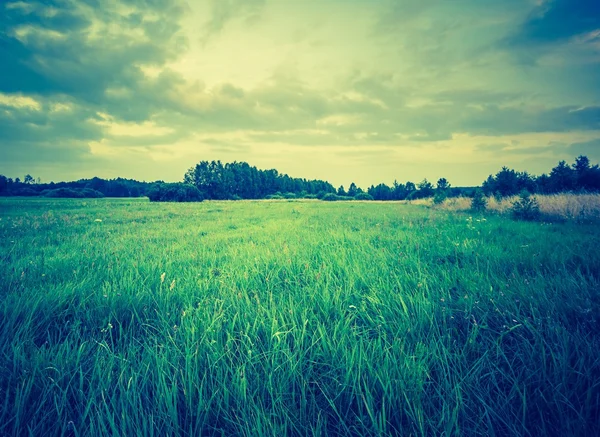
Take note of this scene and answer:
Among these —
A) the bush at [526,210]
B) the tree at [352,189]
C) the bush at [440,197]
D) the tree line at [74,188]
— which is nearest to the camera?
the bush at [526,210]

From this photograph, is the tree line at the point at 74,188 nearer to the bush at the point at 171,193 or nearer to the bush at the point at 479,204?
the bush at the point at 171,193

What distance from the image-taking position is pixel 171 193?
43594 mm

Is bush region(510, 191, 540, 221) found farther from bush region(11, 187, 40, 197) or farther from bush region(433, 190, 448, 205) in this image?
bush region(11, 187, 40, 197)

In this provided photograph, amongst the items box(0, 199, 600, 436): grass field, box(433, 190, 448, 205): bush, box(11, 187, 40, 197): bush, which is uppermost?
box(11, 187, 40, 197): bush

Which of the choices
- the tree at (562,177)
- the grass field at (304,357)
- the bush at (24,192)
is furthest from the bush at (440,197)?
the bush at (24,192)

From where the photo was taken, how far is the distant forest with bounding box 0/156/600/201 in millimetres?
35781

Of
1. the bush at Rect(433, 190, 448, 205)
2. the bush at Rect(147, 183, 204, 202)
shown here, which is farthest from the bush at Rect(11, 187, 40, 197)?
the bush at Rect(433, 190, 448, 205)

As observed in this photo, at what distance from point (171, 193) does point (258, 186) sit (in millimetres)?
56844

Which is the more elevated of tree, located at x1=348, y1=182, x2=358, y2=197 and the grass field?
tree, located at x1=348, y1=182, x2=358, y2=197

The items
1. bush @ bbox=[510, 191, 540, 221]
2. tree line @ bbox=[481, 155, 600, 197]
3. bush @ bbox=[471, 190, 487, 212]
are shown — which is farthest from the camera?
tree line @ bbox=[481, 155, 600, 197]

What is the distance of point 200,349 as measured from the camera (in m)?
1.57

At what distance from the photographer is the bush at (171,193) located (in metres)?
43.3

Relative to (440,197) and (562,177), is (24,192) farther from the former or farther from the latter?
(562,177)

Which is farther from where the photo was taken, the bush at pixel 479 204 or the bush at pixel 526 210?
the bush at pixel 479 204
